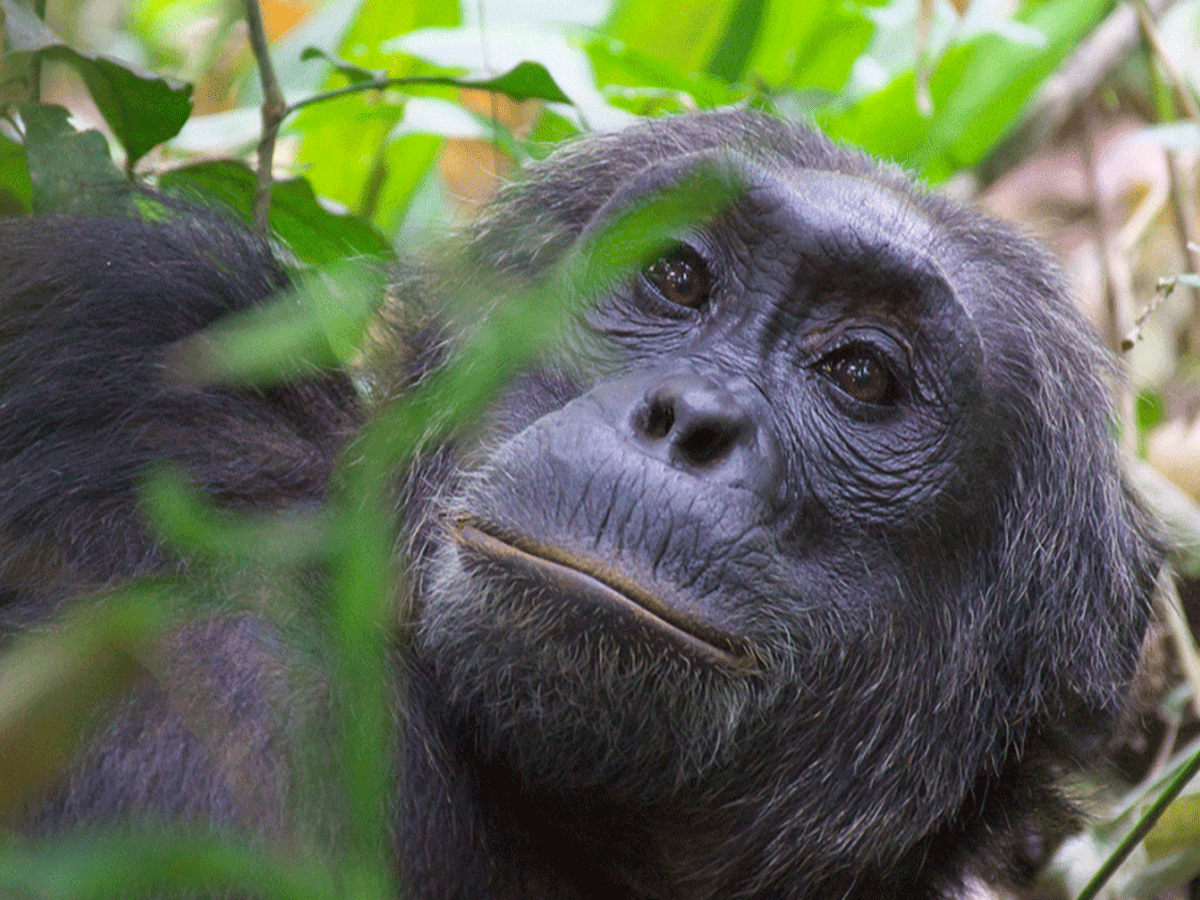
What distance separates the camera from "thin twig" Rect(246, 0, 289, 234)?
3.19 m

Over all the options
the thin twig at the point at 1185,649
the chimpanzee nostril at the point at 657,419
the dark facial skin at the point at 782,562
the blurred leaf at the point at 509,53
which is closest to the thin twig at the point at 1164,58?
the thin twig at the point at 1185,649

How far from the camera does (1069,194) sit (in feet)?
24.3

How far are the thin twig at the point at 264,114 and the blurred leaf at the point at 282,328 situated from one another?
11.8 inches

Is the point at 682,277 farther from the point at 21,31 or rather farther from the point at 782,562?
the point at 21,31

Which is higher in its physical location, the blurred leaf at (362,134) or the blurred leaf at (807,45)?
the blurred leaf at (807,45)

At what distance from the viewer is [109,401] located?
2604mm

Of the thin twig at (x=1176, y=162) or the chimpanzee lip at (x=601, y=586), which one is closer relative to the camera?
the chimpanzee lip at (x=601, y=586)

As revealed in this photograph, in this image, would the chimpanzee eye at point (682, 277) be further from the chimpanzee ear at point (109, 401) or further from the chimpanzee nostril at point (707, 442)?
the chimpanzee ear at point (109, 401)

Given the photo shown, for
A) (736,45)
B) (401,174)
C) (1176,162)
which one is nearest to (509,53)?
(401,174)

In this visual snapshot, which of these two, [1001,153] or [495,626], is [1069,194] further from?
[495,626]

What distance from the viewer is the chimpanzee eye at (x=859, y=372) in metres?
2.85

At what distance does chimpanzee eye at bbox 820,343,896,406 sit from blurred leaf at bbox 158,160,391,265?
1169mm

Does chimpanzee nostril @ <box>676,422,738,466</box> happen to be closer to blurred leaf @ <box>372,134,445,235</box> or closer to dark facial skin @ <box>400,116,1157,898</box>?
dark facial skin @ <box>400,116,1157,898</box>

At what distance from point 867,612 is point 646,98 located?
213 centimetres
